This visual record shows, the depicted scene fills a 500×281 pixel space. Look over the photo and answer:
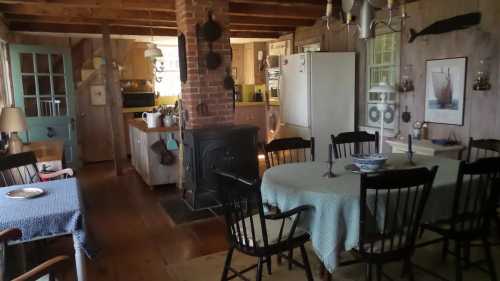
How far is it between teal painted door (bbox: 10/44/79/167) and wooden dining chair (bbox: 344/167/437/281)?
17.2 feet

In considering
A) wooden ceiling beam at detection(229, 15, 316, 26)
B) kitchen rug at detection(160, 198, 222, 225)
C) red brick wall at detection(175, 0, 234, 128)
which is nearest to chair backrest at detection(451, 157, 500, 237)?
kitchen rug at detection(160, 198, 222, 225)

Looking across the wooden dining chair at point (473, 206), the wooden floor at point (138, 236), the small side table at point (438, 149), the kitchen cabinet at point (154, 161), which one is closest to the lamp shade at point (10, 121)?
the wooden floor at point (138, 236)

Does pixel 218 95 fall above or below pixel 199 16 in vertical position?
below

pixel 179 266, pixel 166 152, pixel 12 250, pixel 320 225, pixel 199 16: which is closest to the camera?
pixel 320 225

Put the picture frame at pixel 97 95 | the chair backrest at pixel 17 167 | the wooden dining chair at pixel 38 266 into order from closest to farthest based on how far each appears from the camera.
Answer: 1. the wooden dining chair at pixel 38 266
2. the chair backrest at pixel 17 167
3. the picture frame at pixel 97 95

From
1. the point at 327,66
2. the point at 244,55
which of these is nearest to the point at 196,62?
the point at 327,66

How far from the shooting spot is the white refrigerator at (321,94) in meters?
4.90

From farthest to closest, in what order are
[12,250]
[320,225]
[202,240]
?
[202,240] < [12,250] < [320,225]

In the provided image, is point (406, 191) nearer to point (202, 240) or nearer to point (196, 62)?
point (202, 240)

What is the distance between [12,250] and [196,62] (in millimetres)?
2445

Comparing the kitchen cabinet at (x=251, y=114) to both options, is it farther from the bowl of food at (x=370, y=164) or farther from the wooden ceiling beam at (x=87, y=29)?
the bowl of food at (x=370, y=164)

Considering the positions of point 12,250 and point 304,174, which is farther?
point 304,174

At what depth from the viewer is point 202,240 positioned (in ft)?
10.9

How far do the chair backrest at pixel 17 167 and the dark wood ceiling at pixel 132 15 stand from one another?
1928mm
